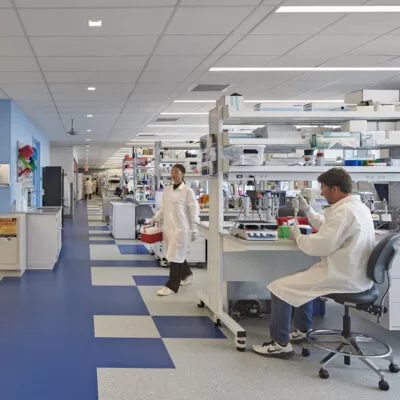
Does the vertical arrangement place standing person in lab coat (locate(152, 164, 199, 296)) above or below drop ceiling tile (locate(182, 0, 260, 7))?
below

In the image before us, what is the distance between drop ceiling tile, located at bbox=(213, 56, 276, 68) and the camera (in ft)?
20.0

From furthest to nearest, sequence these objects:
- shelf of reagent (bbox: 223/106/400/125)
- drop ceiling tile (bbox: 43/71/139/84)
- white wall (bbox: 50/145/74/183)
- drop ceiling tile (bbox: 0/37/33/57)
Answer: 1. white wall (bbox: 50/145/74/183)
2. drop ceiling tile (bbox: 43/71/139/84)
3. drop ceiling tile (bbox: 0/37/33/57)
4. shelf of reagent (bbox: 223/106/400/125)

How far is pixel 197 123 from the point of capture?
40.1ft

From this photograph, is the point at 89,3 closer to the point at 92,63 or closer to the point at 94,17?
the point at 94,17

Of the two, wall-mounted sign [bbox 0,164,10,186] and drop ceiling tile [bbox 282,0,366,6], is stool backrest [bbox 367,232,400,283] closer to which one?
drop ceiling tile [bbox 282,0,366,6]

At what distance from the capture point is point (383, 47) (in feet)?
18.8

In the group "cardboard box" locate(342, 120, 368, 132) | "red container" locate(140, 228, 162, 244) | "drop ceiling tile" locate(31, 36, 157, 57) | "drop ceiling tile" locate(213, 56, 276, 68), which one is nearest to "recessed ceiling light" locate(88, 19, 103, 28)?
"drop ceiling tile" locate(31, 36, 157, 57)

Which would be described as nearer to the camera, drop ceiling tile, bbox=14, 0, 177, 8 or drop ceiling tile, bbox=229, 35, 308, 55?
drop ceiling tile, bbox=14, 0, 177, 8

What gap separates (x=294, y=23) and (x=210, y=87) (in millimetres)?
3153

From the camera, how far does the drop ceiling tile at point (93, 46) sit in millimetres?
5184

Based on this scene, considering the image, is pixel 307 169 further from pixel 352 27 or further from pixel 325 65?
pixel 325 65

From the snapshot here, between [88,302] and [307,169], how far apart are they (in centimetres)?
264

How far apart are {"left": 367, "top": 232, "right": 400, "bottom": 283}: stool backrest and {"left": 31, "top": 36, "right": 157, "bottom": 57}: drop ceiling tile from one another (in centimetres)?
307

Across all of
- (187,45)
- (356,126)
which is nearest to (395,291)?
(356,126)
